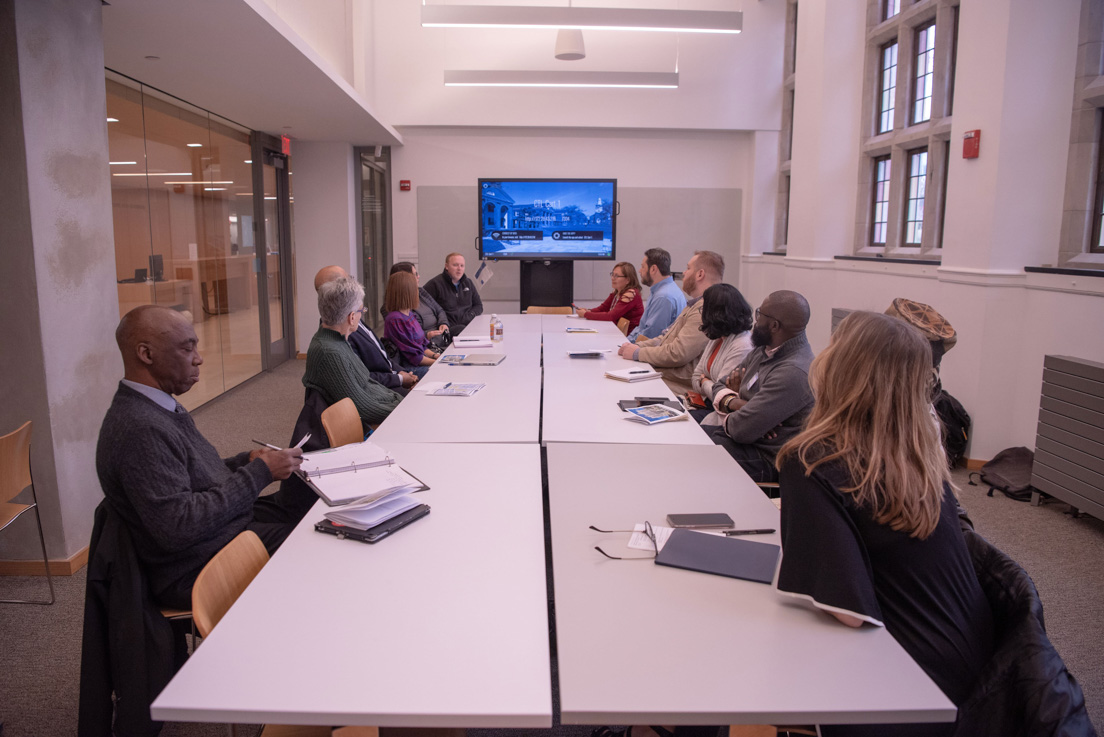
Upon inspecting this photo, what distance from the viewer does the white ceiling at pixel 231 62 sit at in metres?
3.89

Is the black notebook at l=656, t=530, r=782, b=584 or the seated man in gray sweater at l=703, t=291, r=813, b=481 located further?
the seated man in gray sweater at l=703, t=291, r=813, b=481

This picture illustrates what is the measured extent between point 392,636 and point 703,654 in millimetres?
626

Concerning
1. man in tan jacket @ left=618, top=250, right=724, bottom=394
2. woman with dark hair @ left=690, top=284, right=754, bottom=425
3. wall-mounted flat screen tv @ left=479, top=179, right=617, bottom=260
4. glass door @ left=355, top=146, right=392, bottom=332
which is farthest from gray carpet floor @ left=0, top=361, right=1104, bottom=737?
glass door @ left=355, top=146, right=392, bottom=332

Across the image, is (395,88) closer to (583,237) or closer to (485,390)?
(583,237)

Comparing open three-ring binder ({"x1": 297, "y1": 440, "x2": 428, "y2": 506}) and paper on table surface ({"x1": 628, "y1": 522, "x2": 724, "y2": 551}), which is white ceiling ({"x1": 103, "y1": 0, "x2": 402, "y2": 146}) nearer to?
open three-ring binder ({"x1": 297, "y1": 440, "x2": 428, "y2": 506})

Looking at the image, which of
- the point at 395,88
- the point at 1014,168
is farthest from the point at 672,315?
the point at 395,88

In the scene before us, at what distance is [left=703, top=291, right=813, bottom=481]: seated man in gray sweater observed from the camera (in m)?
3.17

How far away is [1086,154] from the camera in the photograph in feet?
15.0

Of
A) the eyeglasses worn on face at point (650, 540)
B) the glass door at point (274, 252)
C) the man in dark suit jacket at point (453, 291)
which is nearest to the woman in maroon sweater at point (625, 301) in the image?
the man in dark suit jacket at point (453, 291)

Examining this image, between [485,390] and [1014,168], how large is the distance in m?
3.61

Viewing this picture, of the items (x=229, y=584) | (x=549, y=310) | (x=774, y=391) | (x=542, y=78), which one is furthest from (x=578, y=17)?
(x=229, y=584)

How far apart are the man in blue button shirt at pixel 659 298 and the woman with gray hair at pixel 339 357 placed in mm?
2796

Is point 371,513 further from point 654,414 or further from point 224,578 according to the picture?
point 654,414

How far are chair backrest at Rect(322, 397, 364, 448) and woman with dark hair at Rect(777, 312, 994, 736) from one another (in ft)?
6.53
